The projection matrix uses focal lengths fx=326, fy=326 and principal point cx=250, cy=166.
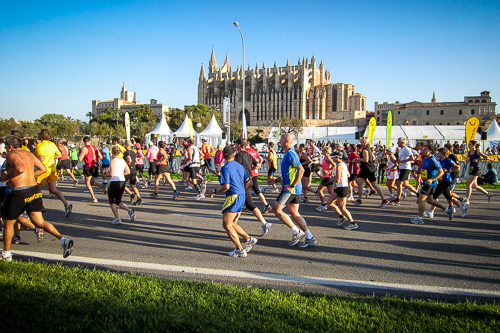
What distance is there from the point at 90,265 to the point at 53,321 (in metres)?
1.87

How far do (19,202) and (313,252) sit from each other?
15.5 ft

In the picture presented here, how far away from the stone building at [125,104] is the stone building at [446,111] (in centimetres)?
8232

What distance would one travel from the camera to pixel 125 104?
137875 millimetres

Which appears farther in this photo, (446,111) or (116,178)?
(446,111)

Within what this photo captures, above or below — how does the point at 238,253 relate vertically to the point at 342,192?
below

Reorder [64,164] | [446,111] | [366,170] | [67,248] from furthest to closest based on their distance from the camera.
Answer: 1. [446,111]
2. [64,164]
3. [366,170]
4. [67,248]

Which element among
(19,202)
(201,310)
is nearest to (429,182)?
(201,310)

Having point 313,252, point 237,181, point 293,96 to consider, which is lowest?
point 313,252

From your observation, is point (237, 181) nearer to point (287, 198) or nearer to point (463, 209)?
point (287, 198)

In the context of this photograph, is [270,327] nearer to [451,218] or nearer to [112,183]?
[112,183]

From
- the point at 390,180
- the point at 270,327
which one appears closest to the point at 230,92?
the point at 390,180

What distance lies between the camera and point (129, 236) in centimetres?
647

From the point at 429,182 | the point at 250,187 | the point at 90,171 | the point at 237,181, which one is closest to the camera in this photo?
the point at 237,181

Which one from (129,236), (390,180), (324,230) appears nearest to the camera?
(129,236)
